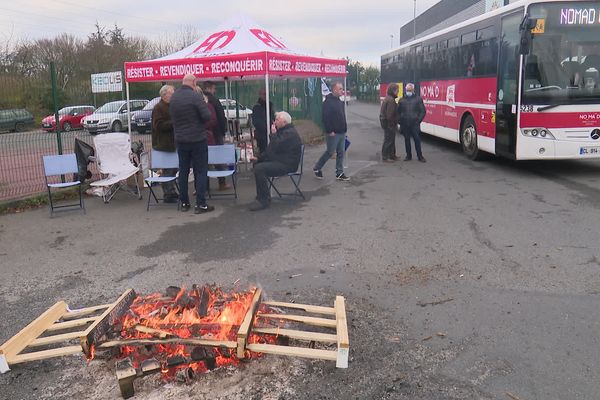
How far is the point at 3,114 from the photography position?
927 centimetres

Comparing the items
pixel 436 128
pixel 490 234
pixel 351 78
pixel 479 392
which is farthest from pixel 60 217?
pixel 351 78

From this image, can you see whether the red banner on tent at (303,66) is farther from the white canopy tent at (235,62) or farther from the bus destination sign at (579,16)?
the bus destination sign at (579,16)

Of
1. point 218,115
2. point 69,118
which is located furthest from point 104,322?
point 69,118

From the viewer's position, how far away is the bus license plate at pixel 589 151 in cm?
1007

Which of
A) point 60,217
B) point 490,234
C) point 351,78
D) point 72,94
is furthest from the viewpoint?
point 351,78

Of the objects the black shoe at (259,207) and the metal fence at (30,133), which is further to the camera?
the metal fence at (30,133)

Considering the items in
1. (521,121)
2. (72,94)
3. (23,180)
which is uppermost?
(72,94)

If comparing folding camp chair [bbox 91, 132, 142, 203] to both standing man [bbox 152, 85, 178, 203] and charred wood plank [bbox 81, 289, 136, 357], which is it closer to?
standing man [bbox 152, 85, 178, 203]

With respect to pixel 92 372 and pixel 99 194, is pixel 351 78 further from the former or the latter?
pixel 92 372

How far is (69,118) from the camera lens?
10.4m

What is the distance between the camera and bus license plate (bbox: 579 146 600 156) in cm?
1007

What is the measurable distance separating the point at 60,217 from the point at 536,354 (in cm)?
711

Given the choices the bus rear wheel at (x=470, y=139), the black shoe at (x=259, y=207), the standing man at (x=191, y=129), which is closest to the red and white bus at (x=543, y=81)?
the bus rear wheel at (x=470, y=139)

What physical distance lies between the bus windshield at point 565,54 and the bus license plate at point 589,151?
2.87ft
